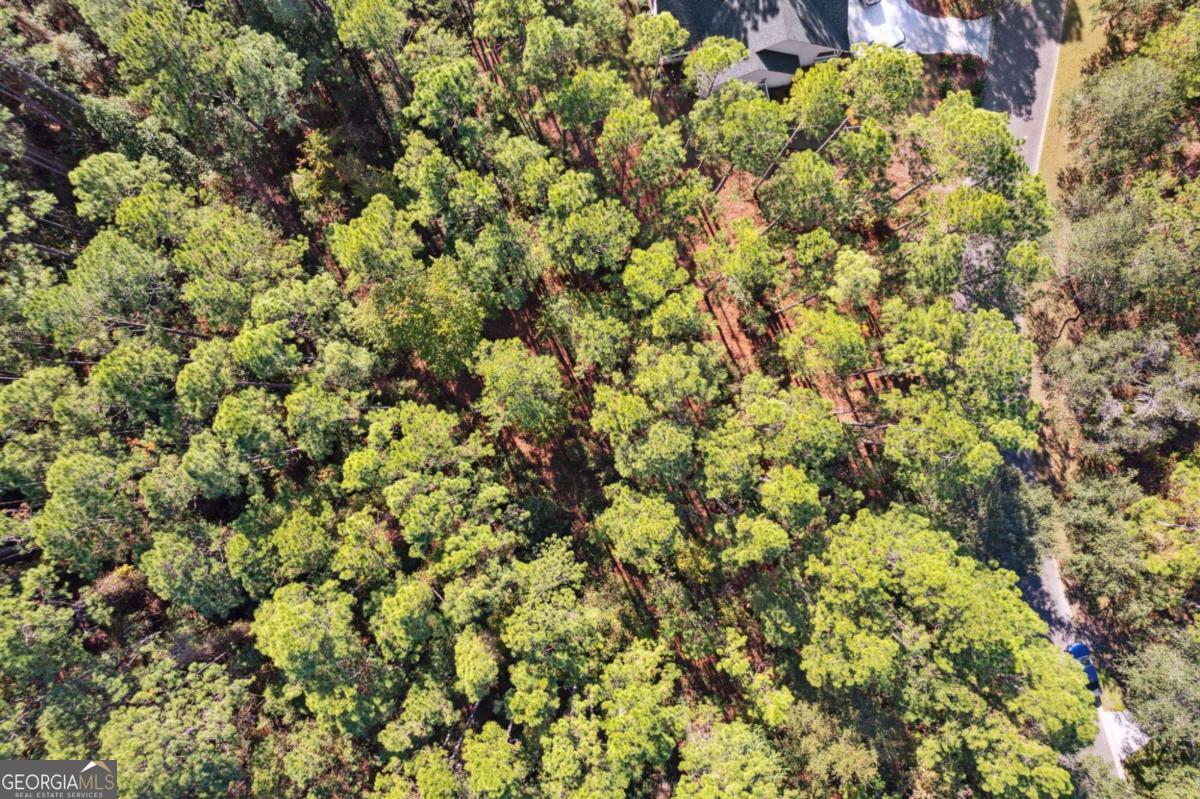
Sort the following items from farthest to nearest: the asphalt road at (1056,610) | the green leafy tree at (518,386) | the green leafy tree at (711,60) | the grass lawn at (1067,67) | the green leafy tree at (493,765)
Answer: the grass lawn at (1067,67)
the asphalt road at (1056,610)
the green leafy tree at (711,60)
the green leafy tree at (518,386)
the green leafy tree at (493,765)

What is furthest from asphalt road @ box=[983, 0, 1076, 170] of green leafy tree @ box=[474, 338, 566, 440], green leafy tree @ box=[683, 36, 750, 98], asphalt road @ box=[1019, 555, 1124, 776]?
green leafy tree @ box=[474, 338, 566, 440]

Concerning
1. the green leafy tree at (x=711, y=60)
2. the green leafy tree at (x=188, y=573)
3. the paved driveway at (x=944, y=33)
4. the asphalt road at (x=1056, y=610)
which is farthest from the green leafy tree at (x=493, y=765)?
the paved driveway at (x=944, y=33)

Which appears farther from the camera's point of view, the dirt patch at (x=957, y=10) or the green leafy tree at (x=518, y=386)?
the dirt patch at (x=957, y=10)

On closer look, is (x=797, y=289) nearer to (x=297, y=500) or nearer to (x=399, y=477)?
(x=399, y=477)

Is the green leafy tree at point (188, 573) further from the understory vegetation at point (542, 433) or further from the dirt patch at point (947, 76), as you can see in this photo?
the dirt patch at point (947, 76)

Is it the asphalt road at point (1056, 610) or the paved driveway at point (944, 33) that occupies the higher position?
the paved driveway at point (944, 33)

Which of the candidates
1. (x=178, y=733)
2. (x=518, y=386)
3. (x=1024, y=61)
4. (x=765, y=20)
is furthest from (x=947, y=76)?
(x=178, y=733)
